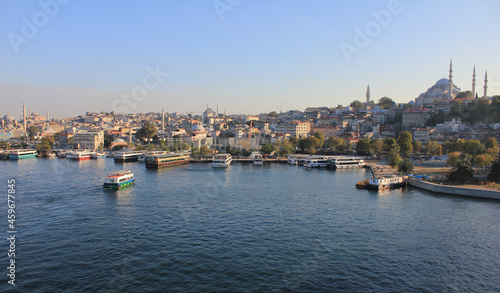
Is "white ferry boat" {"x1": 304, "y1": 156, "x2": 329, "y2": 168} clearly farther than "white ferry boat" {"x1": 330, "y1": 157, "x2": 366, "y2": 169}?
Yes

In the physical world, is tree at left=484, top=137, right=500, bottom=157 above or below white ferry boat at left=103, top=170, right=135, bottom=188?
above

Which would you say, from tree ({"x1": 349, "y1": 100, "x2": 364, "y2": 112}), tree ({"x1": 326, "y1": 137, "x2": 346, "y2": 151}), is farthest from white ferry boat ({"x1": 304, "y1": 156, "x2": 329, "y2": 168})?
tree ({"x1": 349, "y1": 100, "x2": 364, "y2": 112})

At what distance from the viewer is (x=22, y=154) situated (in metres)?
32.8

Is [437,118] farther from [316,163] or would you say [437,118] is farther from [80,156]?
[80,156]

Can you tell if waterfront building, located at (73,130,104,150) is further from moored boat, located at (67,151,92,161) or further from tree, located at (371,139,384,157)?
tree, located at (371,139,384,157)

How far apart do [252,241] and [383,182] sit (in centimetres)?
971

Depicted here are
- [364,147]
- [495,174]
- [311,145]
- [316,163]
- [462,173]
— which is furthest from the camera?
[311,145]

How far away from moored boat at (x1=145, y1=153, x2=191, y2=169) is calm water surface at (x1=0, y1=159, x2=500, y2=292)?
10.0 m

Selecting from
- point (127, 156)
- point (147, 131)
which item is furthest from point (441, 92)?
point (127, 156)

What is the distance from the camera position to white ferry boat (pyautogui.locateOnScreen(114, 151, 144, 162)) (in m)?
30.2

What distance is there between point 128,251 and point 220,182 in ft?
32.8

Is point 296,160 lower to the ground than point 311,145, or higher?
lower

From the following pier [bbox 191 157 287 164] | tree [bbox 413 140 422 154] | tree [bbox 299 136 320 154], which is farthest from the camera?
tree [bbox 299 136 320 154]

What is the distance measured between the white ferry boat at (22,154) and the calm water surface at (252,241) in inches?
784
